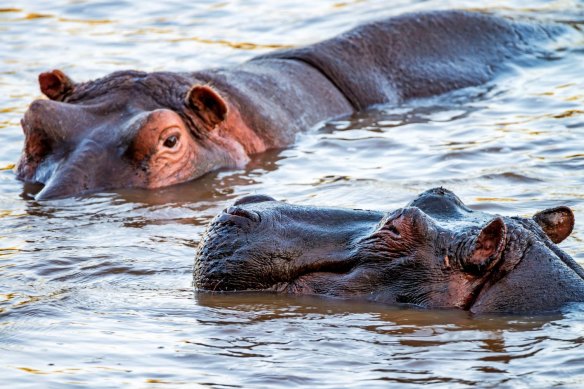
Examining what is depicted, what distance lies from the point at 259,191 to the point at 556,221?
3186mm

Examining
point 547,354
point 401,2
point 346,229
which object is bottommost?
point 547,354

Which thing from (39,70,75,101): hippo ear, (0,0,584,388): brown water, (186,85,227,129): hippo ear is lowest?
(0,0,584,388): brown water

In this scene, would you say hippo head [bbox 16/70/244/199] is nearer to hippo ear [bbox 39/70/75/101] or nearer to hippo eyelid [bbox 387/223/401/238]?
hippo ear [bbox 39/70/75/101]

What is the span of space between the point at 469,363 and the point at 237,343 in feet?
3.12

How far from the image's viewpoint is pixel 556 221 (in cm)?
570

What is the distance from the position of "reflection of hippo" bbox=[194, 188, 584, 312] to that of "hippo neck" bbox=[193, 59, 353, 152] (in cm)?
431

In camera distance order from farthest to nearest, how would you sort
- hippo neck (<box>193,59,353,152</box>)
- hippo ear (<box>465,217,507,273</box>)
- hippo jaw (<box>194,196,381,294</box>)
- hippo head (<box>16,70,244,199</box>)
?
hippo neck (<box>193,59,353,152</box>), hippo head (<box>16,70,244,199</box>), hippo jaw (<box>194,196,381,294</box>), hippo ear (<box>465,217,507,273</box>)

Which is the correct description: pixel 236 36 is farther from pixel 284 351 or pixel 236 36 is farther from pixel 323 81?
pixel 284 351

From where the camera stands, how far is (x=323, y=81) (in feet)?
35.0

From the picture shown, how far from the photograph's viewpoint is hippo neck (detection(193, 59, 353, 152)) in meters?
9.76

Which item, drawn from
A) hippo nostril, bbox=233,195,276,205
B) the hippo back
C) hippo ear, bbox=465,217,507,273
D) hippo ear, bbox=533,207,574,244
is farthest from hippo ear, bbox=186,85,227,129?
hippo ear, bbox=465,217,507,273

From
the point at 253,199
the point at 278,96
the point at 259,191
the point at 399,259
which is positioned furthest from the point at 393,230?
the point at 278,96

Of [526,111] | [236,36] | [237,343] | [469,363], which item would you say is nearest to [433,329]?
[469,363]

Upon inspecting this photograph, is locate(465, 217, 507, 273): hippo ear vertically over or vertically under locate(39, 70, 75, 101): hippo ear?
under
